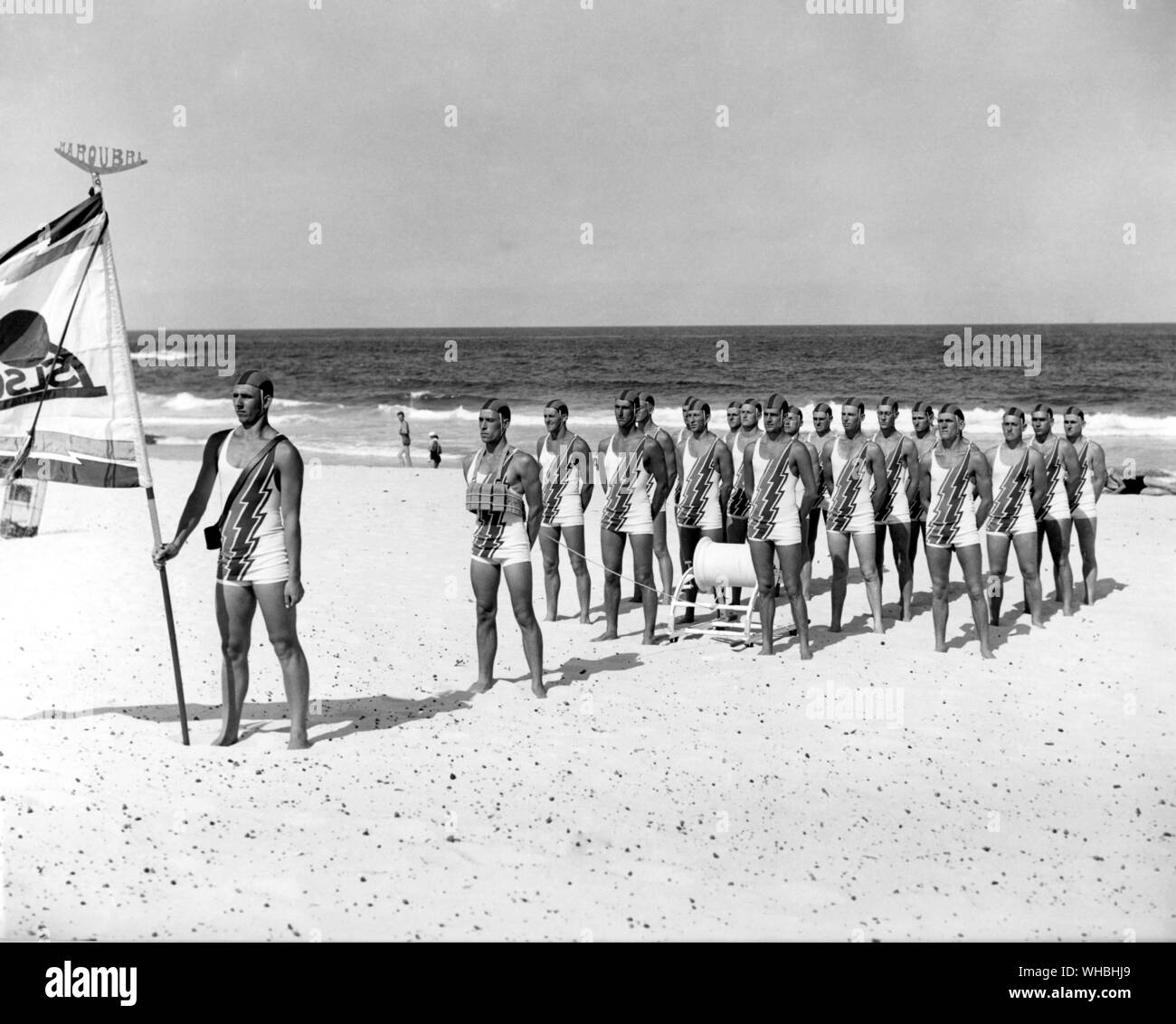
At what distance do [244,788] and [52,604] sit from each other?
5.22 meters

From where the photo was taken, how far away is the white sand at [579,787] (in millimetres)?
5551

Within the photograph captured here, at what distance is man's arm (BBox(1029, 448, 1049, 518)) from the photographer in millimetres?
11195

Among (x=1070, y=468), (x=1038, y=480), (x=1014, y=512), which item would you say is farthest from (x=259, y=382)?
(x=1070, y=468)

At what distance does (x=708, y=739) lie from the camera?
26.6ft

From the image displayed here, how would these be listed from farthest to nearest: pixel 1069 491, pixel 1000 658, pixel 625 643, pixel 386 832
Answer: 1. pixel 1069 491
2. pixel 625 643
3. pixel 1000 658
4. pixel 386 832

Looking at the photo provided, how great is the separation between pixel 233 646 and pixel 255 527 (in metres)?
0.73

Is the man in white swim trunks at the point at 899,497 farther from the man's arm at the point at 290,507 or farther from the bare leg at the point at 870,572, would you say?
the man's arm at the point at 290,507

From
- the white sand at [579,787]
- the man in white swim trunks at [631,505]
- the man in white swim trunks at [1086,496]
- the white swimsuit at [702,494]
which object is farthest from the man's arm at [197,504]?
the man in white swim trunks at [1086,496]

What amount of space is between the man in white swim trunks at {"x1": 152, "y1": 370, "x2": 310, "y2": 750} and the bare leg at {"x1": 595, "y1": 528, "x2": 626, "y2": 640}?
168 inches

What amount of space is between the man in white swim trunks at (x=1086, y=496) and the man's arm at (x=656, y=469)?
13.0 ft

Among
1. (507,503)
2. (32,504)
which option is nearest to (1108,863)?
(507,503)

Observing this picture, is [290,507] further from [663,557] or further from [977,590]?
[977,590]

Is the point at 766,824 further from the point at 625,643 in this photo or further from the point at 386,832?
the point at 625,643

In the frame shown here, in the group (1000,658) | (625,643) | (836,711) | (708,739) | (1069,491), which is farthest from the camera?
(1069,491)
